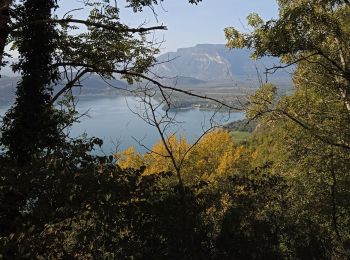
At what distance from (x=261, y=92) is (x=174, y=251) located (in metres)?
8.72

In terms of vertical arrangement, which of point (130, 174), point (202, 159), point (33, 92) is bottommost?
point (202, 159)

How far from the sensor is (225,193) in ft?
36.0

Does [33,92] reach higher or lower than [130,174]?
higher

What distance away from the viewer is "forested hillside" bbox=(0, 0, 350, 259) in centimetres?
695

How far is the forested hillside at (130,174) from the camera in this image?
695 centimetres

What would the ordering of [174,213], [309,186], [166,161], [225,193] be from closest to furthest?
[174,213] < [225,193] < [309,186] < [166,161]

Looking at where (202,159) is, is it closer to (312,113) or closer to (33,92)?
(312,113)

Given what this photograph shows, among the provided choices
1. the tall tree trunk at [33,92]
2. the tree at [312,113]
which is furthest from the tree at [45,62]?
the tree at [312,113]

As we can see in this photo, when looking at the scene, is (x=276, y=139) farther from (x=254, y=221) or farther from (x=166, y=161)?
(x=166, y=161)

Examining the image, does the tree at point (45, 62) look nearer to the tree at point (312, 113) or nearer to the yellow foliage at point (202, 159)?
the tree at point (312, 113)

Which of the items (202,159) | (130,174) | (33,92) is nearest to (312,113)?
(130,174)

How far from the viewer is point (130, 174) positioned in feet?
26.8

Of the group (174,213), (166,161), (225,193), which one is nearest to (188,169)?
(166,161)

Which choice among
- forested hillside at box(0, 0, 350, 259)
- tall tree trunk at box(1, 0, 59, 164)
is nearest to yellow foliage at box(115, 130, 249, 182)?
forested hillside at box(0, 0, 350, 259)
